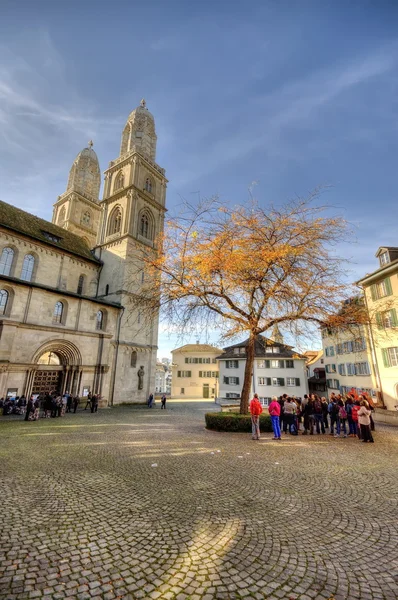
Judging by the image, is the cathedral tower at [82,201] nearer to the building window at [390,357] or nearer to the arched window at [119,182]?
the arched window at [119,182]

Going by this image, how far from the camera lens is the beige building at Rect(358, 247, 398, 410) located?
22.8 m

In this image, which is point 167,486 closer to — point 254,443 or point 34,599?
point 34,599

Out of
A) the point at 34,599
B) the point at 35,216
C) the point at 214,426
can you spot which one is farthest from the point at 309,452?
the point at 35,216

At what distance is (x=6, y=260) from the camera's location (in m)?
24.7

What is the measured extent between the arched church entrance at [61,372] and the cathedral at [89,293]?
0.27 feet

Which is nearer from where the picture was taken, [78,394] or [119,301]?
[78,394]

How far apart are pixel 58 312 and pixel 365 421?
2423cm

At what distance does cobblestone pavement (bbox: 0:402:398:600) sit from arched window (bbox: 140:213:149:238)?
30960 millimetres

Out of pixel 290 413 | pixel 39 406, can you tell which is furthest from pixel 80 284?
pixel 290 413

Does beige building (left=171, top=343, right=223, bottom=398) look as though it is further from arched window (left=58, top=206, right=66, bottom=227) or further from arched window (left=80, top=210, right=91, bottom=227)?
arched window (left=58, top=206, right=66, bottom=227)

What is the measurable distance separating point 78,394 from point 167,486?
21714mm

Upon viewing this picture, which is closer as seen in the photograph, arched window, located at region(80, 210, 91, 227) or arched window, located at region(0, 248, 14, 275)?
arched window, located at region(0, 248, 14, 275)

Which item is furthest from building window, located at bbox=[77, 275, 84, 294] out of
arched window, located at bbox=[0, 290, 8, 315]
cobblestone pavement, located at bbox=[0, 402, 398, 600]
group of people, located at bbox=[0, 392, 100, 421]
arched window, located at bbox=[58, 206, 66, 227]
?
cobblestone pavement, located at bbox=[0, 402, 398, 600]

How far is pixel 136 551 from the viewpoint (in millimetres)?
3572
